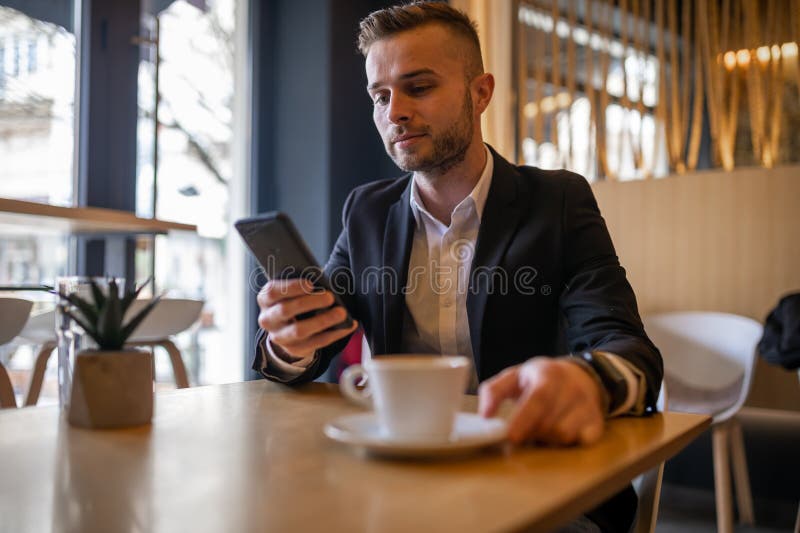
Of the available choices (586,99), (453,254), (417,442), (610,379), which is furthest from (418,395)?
(586,99)

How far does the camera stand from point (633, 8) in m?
3.68

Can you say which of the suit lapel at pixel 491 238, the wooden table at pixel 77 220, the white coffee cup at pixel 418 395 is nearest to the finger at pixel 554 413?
the white coffee cup at pixel 418 395

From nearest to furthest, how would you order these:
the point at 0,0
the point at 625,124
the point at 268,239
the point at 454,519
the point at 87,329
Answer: the point at 454,519
the point at 87,329
the point at 268,239
the point at 0,0
the point at 625,124

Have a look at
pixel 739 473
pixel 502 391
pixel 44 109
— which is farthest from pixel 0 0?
pixel 739 473

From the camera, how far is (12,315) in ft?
6.13

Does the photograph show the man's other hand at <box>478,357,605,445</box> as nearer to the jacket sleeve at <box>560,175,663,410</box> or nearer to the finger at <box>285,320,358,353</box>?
the jacket sleeve at <box>560,175,663,410</box>

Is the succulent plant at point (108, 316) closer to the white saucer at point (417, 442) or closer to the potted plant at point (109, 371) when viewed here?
the potted plant at point (109, 371)

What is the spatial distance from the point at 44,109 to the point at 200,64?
1004 millimetres

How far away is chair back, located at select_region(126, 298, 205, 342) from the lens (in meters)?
2.38

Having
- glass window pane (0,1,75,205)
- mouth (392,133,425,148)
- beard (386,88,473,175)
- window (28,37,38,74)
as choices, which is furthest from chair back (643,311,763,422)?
window (28,37,38,74)

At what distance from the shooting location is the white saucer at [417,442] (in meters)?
0.64

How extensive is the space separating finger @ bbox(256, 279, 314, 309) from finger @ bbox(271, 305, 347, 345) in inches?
1.6

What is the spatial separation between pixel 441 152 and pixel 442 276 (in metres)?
0.25

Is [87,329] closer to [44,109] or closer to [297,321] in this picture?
[297,321]
